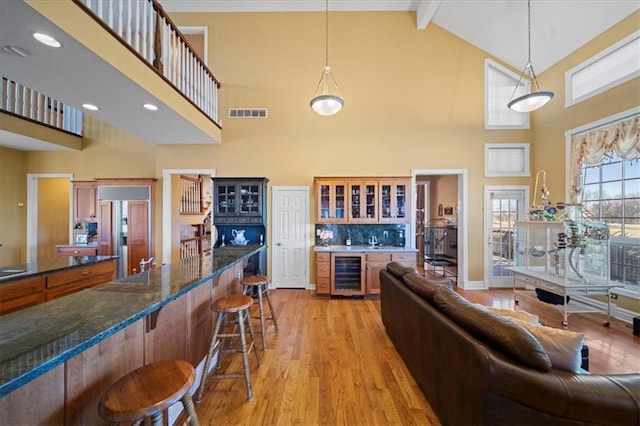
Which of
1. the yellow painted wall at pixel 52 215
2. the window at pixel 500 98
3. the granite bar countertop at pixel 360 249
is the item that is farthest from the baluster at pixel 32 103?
the window at pixel 500 98

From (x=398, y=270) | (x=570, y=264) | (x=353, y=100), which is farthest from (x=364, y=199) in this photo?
(x=570, y=264)

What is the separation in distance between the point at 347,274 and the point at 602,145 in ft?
14.4

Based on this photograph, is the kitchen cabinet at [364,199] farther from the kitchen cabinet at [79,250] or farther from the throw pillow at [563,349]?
the kitchen cabinet at [79,250]

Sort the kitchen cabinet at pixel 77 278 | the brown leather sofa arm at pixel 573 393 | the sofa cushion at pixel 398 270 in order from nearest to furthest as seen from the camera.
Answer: the brown leather sofa arm at pixel 573 393 → the kitchen cabinet at pixel 77 278 → the sofa cushion at pixel 398 270

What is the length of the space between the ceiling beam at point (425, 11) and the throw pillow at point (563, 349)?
17.0 ft

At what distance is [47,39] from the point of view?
2.12 metres

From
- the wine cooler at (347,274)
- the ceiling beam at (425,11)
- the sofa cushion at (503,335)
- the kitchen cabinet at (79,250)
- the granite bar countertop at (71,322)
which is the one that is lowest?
the wine cooler at (347,274)

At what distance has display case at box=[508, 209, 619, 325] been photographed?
356 cm

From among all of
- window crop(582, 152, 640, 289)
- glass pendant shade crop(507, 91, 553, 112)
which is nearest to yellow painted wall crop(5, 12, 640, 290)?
window crop(582, 152, 640, 289)

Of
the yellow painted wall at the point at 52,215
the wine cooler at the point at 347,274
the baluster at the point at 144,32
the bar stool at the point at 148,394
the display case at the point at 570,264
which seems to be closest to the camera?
the bar stool at the point at 148,394

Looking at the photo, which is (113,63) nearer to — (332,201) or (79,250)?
(332,201)

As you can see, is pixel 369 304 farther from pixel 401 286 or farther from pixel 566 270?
pixel 566 270

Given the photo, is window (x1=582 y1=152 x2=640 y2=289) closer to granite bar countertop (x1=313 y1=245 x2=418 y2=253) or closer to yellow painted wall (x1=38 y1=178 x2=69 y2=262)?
granite bar countertop (x1=313 y1=245 x2=418 y2=253)

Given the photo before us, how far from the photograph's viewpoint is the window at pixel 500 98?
5.24m
